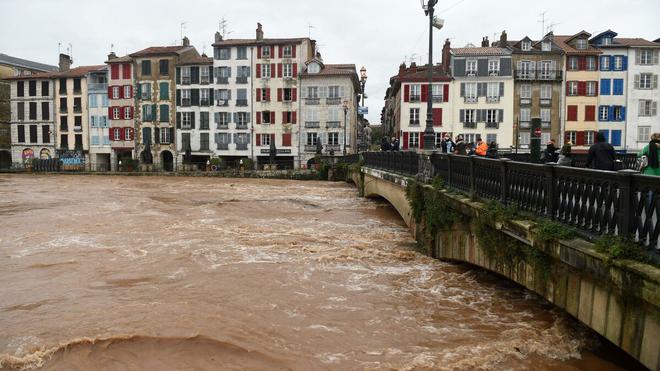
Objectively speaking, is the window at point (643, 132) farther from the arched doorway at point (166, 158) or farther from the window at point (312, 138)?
the arched doorway at point (166, 158)

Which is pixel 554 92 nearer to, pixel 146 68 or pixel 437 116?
pixel 437 116

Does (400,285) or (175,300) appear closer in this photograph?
(175,300)

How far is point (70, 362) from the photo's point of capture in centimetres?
756

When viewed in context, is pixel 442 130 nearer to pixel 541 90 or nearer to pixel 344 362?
pixel 541 90

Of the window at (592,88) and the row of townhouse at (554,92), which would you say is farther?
the window at (592,88)

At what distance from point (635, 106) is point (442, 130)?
1950 cm

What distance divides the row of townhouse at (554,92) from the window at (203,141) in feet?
80.3

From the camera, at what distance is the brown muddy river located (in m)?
7.62

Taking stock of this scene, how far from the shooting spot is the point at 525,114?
54.3 metres

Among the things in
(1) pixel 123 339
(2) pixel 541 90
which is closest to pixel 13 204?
(1) pixel 123 339

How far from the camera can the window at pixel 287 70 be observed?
6069cm

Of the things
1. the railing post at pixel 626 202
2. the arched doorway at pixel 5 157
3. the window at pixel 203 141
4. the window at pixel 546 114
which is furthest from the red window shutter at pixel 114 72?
the railing post at pixel 626 202

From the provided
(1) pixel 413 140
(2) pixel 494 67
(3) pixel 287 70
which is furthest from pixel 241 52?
(2) pixel 494 67

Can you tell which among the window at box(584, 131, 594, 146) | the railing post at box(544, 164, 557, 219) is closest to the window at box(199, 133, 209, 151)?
the window at box(584, 131, 594, 146)
